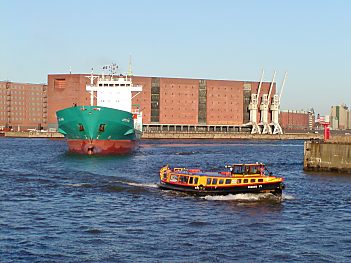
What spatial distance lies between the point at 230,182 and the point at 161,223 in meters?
11.2

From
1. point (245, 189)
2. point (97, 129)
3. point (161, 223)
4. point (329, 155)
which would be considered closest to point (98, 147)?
point (97, 129)

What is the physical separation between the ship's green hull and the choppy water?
32372 millimetres

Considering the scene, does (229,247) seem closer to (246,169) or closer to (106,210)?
(106,210)

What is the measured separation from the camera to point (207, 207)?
42.7 metres

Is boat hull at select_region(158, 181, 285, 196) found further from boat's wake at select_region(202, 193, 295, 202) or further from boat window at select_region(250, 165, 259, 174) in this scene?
boat window at select_region(250, 165, 259, 174)

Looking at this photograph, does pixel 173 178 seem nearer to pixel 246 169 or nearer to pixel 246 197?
pixel 246 169

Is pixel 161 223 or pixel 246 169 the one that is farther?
pixel 246 169

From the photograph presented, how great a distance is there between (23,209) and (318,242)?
20.8 m

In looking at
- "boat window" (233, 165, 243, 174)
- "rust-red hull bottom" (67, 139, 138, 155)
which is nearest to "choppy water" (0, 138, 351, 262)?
"boat window" (233, 165, 243, 174)

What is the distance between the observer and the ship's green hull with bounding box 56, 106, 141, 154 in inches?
3607

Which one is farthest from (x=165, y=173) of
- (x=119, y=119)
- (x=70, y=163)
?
(x=119, y=119)

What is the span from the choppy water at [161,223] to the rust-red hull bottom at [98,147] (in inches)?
1293

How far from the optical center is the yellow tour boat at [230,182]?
4638 cm

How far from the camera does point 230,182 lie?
4662cm
